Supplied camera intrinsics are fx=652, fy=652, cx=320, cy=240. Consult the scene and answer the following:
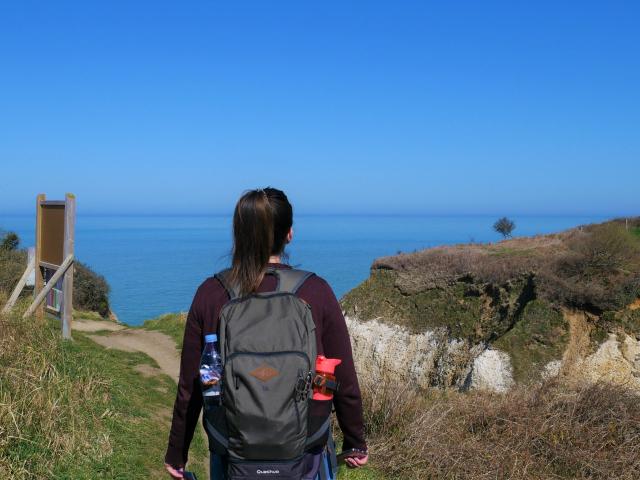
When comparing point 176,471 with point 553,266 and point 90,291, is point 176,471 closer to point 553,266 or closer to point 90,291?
point 553,266

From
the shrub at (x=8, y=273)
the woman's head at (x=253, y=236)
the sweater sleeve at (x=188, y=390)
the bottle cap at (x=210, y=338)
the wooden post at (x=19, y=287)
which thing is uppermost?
the woman's head at (x=253, y=236)

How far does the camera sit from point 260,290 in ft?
9.69

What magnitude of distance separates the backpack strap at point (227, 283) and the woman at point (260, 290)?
2 cm

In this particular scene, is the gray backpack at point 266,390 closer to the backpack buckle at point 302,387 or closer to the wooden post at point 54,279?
the backpack buckle at point 302,387

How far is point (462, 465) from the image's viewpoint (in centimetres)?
661

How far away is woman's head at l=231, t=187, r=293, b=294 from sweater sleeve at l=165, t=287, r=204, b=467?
237 mm

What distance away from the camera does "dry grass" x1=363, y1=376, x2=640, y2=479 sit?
6.62 metres

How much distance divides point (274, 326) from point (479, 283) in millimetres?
14783

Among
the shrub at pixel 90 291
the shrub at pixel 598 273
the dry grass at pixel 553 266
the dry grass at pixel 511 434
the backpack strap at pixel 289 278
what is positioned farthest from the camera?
the shrub at pixel 90 291

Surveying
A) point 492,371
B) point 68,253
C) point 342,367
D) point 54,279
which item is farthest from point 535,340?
point 342,367

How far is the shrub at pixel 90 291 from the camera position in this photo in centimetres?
2395

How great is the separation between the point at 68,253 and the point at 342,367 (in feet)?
30.9

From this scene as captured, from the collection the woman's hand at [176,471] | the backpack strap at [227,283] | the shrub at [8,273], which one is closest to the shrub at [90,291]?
the shrub at [8,273]

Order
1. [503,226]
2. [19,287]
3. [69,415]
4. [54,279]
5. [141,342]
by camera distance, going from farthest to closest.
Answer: [503,226] < [141,342] < [19,287] < [54,279] < [69,415]
